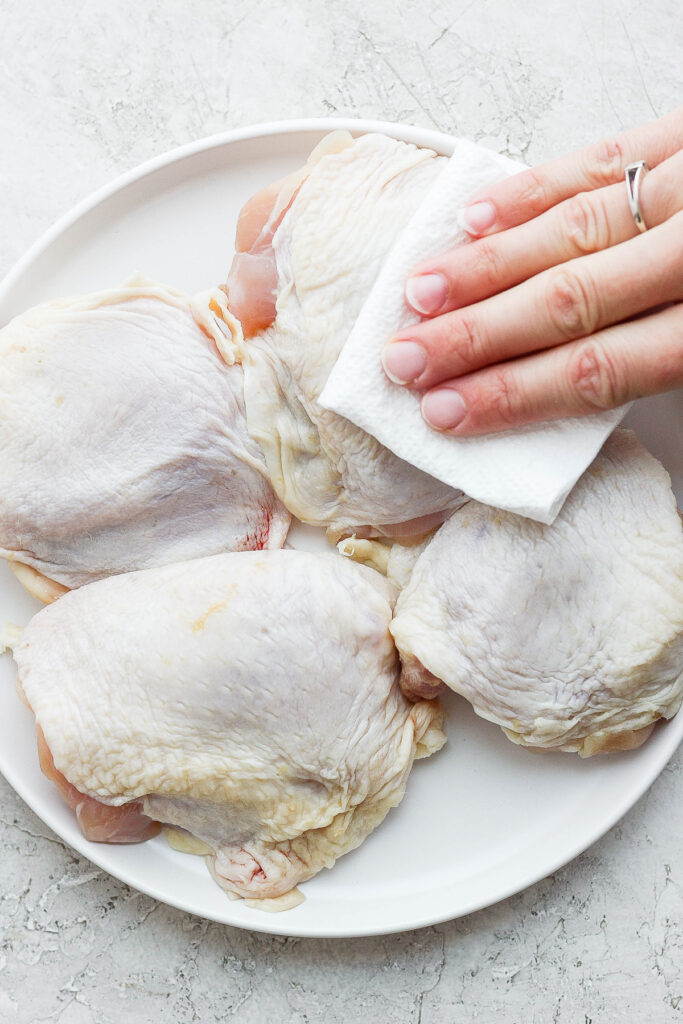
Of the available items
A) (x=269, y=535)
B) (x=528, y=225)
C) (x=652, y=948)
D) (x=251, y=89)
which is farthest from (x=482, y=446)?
(x=652, y=948)

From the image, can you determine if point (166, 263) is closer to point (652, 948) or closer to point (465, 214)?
point (465, 214)

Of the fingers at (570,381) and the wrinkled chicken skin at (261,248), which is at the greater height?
the wrinkled chicken skin at (261,248)

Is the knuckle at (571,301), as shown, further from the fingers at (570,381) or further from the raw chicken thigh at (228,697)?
the raw chicken thigh at (228,697)

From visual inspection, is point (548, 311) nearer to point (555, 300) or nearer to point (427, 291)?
point (555, 300)

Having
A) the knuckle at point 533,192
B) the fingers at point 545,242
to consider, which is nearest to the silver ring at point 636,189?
the fingers at point 545,242

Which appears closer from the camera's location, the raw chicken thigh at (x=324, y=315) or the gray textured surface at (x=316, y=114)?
the raw chicken thigh at (x=324, y=315)
